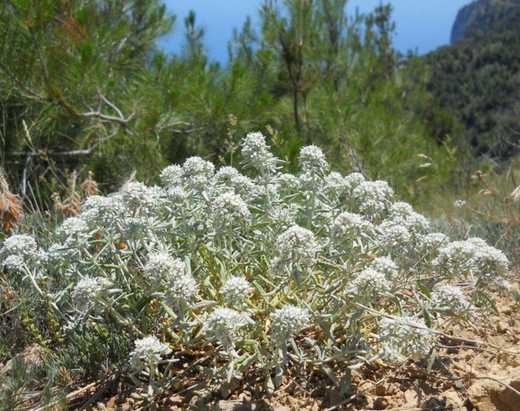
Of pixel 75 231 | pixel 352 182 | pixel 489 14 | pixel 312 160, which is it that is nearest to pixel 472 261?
pixel 352 182

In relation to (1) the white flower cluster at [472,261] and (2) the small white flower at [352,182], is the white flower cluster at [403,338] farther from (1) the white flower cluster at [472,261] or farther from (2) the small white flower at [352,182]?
(2) the small white flower at [352,182]

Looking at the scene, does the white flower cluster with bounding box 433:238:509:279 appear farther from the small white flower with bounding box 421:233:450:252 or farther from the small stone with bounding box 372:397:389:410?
the small stone with bounding box 372:397:389:410

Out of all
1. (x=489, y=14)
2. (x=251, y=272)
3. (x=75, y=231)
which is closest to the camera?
(x=75, y=231)

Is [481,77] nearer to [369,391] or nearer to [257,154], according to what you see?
[257,154]

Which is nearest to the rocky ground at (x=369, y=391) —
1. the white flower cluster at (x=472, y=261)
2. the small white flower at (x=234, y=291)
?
the white flower cluster at (x=472, y=261)

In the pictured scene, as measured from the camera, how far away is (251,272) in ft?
7.86

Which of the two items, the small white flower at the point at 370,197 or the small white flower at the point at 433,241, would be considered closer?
the small white flower at the point at 433,241

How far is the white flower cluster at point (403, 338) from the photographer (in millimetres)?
1843

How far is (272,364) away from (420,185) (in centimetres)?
863

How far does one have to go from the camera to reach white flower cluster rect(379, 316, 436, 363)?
72.6 inches

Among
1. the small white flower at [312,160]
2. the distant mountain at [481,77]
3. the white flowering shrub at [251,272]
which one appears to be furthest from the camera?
the distant mountain at [481,77]

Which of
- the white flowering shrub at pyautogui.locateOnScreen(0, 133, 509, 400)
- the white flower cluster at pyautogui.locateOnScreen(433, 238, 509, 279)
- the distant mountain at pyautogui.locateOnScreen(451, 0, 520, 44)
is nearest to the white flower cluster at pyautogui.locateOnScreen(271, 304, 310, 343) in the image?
the white flowering shrub at pyautogui.locateOnScreen(0, 133, 509, 400)

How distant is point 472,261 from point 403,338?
41 cm

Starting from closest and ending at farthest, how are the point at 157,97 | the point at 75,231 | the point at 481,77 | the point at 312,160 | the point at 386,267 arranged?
the point at 386,267
the point at 75,231
the point at 312,160
the point at 157,97
the point at 481,77
